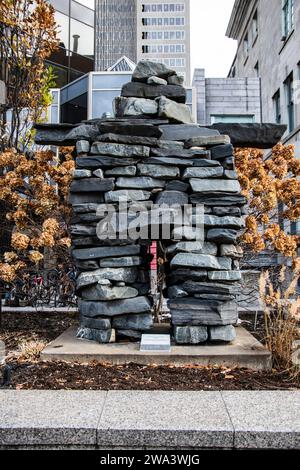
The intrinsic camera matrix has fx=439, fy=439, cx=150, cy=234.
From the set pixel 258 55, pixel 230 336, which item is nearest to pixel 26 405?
pixel 230 336

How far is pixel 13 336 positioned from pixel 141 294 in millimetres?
2045

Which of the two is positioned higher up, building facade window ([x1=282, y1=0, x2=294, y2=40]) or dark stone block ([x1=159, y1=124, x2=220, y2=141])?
building facade window ([x1=282, y1=0, x2=294, y2=40])

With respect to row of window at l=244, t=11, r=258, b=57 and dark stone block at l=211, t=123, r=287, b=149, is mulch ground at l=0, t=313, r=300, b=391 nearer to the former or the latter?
dark stone block at l=211, t=123, r=287, b=149

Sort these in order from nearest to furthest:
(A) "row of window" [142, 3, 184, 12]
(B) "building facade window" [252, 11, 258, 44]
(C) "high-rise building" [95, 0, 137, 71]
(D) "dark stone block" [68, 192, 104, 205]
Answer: (D) "dark stone block" [68, 192, 104, 205]
(B) "building facade window" [252, 11, 258, 44]
(C) "high-rise building" [95, 0, 137, 71]
(A) "row of window" [142, 3, 184, 12]

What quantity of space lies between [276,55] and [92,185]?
16638 millimetres

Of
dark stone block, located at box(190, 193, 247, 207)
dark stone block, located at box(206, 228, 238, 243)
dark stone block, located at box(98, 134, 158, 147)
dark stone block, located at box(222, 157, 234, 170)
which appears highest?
dark stone block, located at box(98, 134, 158, 147)

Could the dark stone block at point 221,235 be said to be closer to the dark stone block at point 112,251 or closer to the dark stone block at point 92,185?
the dark stone block at point 112,251

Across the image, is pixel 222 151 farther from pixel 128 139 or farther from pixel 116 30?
pixel 116 30

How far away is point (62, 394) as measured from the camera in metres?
3.52

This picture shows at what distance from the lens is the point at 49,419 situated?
297 cm

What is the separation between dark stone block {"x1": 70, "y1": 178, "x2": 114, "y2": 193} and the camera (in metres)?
5.30

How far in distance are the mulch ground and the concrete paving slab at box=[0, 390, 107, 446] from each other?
0.57 m

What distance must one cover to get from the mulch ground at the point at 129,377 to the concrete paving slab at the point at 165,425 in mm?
685

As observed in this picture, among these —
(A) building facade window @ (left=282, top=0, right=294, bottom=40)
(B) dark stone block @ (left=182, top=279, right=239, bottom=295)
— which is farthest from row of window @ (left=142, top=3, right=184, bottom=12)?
(B) dark stone block @ (left=182, top=279, right=239, bottom=295)
